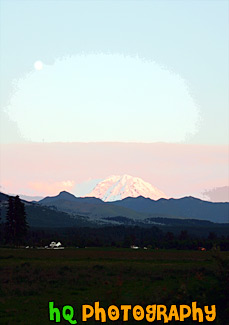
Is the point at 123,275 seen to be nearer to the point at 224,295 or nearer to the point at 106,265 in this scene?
the point at 106,265

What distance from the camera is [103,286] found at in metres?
50.5

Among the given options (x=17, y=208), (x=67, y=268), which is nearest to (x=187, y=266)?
(x=67, y=268)

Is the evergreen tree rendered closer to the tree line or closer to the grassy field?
the tree line

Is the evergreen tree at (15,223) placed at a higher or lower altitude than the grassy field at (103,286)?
higher

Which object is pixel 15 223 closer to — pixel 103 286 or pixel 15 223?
pixel 15 223

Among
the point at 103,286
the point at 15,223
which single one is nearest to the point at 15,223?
the point at 15,223

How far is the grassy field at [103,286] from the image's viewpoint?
31.8 metres

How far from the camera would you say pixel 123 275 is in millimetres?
58156

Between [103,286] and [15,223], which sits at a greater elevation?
[15,223]

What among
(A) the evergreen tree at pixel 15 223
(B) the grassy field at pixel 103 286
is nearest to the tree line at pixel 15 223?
(A) the evergreen tree at pixel 15 223

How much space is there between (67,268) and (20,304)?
22.7 metres

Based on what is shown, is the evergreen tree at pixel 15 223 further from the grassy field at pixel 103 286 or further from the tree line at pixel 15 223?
the grassy field at pixel 103 286

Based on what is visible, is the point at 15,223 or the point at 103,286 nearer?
the point at 103,286

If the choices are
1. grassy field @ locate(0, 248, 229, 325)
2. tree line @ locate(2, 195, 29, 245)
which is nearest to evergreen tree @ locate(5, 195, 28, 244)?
tree line @ locate(2, 195, 29, 245)
